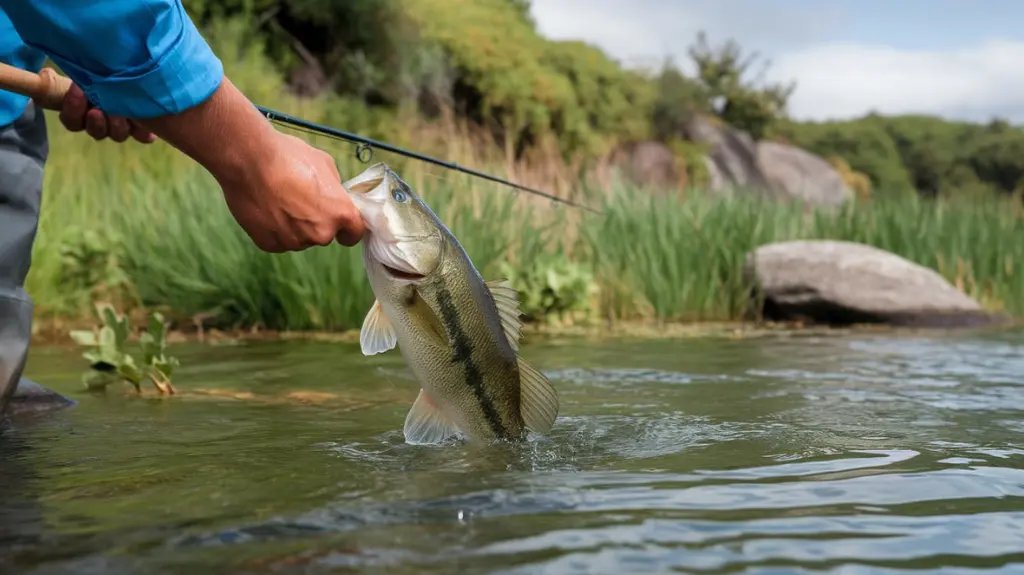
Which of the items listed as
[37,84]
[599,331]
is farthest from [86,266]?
[37,84]

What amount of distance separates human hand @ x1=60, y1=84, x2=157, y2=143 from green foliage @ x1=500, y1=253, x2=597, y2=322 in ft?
14.5

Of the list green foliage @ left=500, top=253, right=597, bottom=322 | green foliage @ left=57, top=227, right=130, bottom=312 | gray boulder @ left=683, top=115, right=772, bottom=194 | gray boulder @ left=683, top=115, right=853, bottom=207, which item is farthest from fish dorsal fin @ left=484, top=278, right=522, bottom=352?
gray boulder @ left=683, top=115, right=772, bottom=194

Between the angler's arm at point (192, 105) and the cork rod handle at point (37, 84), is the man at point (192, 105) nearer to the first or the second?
the angler's arm at point (192, 105)

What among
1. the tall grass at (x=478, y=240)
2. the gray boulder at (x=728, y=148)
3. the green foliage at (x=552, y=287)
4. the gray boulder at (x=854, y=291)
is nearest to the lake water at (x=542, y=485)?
the tall grass at (x=478, y=240)

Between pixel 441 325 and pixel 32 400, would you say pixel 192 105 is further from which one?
pixel 32 400

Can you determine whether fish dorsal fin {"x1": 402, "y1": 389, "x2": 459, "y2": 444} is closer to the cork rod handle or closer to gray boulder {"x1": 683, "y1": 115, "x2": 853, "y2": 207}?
the cork rod handle

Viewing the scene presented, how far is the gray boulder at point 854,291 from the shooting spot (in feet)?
32.2

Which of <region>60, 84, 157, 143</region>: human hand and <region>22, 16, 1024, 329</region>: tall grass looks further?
<region>22, 16, 1024, 329</region>: tall grass

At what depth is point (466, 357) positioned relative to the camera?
322cm

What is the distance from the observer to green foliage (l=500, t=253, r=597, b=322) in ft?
27.5

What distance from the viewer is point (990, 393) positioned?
507cm

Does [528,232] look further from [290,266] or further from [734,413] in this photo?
[734,413]

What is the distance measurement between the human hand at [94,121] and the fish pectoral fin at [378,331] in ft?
3.97

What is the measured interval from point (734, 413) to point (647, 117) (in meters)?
23.4
